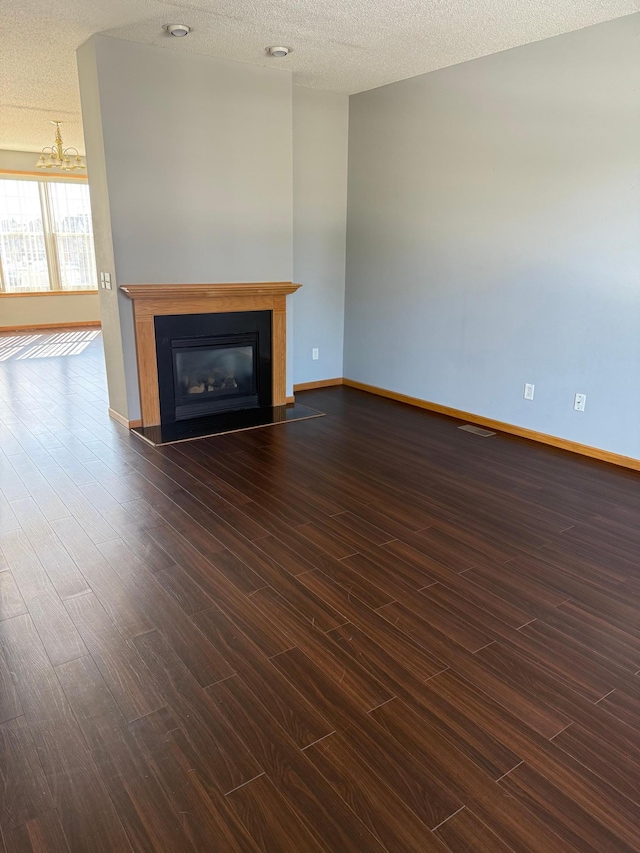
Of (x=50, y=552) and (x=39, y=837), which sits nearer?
(x=39, y=837)

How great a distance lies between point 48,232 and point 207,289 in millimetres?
6470

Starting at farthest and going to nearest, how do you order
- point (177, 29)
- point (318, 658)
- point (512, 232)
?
1. point (512, 232)
2. point (177, 29)
3. point (318, 658)

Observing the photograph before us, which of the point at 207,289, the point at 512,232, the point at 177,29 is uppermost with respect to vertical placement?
the point at 177,29

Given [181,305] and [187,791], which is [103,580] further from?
[181,305]

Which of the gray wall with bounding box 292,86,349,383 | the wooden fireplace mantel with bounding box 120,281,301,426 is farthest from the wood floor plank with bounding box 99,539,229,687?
the gray wall with bounding box 292,86,349,383

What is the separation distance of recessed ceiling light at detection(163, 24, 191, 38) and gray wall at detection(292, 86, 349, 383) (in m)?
1.53

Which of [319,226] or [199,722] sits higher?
[319,226]

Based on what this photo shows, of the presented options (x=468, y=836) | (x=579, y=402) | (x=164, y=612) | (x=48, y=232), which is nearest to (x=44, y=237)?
(x=48, y=232)

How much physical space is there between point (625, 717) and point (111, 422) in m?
3.94

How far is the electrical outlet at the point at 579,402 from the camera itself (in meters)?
3.86

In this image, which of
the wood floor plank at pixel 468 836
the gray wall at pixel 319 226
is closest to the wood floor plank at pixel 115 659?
the wood floor plank at pixel 468 836

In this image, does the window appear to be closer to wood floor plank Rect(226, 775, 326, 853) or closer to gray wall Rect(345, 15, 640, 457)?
gray wall Rect(345, 15, 640, 457)

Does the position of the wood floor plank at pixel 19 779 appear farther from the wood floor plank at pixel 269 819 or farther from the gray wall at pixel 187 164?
the gray wall at pixel 187 164

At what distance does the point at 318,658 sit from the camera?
1924 millimetres
